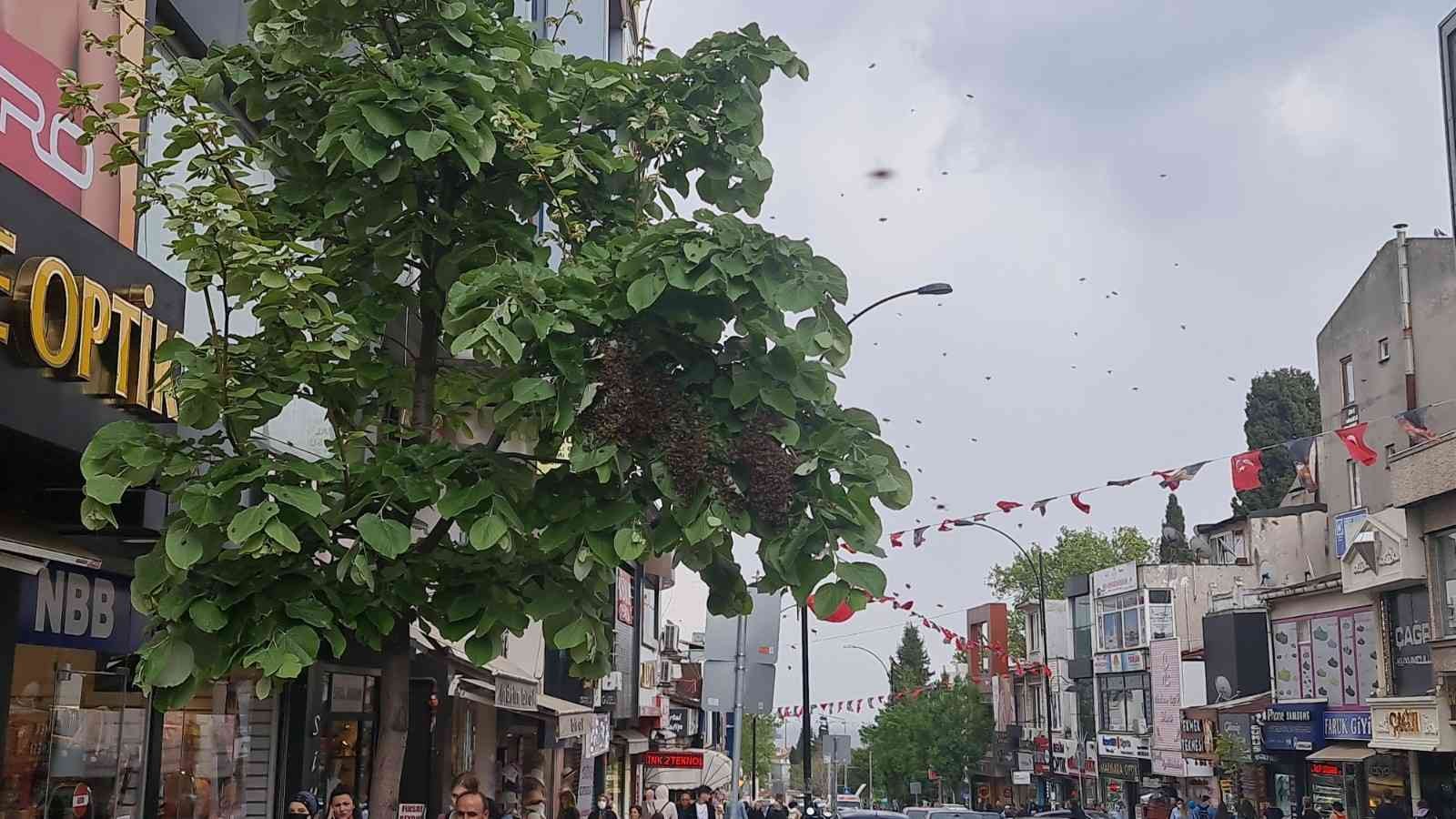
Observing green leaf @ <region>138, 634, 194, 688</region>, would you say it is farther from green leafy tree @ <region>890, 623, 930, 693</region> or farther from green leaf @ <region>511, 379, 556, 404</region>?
green leafy tree @ <region>890, 623, 930, 693</region>

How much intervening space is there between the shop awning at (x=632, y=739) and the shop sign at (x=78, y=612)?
26.0 metres

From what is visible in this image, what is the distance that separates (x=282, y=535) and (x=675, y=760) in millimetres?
30673

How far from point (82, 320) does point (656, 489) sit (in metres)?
3.98

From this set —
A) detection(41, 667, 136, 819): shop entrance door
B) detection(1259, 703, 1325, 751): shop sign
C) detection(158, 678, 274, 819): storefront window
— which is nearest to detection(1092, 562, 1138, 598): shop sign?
detection(1259, 703, 1325, 751): shop sign

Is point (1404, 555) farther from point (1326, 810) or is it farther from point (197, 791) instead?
point (197, 791)

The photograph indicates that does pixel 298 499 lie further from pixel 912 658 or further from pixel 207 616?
pixel 912 658

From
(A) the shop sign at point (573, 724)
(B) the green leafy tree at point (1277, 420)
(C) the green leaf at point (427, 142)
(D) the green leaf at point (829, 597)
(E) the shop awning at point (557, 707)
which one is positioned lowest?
(A) the shop sign at point (573, 724)

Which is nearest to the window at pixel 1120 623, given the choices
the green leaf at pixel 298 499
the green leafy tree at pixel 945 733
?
the green leafy tree at pixel 945 733

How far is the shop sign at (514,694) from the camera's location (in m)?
17.9

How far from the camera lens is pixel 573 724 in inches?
914

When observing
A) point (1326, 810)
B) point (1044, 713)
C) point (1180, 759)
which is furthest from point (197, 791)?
point (1044, 713)

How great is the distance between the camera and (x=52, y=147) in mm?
9477

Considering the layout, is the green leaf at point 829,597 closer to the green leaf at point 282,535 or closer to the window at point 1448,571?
the green leaf at point 282,535

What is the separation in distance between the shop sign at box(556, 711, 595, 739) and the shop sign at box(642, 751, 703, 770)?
1194 centimetres
